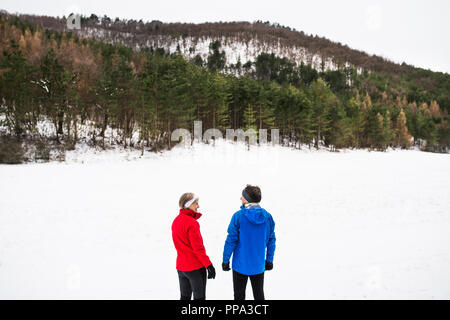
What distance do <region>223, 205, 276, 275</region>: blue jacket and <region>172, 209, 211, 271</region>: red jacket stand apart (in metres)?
0.32

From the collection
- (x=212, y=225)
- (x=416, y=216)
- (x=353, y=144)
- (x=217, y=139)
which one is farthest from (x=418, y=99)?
(x=212, y=225)

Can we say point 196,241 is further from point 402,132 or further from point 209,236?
point 402,132

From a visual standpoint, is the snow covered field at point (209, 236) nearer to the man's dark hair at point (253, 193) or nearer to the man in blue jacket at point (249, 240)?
the man in blue jacket at point (249, 240)

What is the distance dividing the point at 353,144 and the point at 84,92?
163 feet

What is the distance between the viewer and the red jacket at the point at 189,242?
282 cm

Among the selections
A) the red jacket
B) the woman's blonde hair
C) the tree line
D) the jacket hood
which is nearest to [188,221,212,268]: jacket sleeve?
the red jacket

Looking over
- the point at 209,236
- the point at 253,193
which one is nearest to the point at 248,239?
the point at 253,193

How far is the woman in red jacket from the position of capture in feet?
9.27

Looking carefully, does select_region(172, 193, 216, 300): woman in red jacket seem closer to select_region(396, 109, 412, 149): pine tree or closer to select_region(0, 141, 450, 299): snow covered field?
select_region(0, 141, 450, 299): snow covered field

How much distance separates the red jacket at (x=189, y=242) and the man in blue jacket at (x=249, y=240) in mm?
321

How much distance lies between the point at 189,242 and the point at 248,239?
734 millimetres

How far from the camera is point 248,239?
9.36ft

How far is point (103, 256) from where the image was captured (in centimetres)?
584
